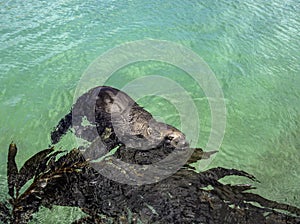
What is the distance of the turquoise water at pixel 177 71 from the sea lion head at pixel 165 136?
81cm

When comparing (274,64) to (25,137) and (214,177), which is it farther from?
(25,137)

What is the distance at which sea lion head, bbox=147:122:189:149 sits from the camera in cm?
272

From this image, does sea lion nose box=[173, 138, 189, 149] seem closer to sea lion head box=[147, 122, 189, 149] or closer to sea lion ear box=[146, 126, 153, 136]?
sea lion head box=[147, 122, 189, 149]

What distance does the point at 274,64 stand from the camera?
203 inches

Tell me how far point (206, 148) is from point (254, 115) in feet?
3.14

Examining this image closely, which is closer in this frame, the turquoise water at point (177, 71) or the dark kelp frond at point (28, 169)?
the dark kelp frond at point (28, 169)

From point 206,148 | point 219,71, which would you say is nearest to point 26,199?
point 206,148

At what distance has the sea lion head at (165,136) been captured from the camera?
2721mm

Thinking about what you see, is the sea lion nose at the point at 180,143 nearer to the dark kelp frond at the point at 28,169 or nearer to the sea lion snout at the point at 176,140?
the sea lion snout at the point at 176,140

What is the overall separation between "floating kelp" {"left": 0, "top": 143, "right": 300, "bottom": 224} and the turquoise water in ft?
0.77

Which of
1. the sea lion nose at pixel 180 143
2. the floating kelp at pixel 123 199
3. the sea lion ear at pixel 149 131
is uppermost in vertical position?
the sea lion ear at pixel 149 131

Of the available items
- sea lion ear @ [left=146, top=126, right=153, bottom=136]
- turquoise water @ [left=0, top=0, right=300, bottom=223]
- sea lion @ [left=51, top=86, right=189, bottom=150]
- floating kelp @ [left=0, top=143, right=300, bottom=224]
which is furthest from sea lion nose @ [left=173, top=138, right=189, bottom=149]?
turquoise water @ [left=0, top=0, right=300, bottom=223]

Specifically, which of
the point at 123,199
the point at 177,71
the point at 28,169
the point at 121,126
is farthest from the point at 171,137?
the point at 177,71

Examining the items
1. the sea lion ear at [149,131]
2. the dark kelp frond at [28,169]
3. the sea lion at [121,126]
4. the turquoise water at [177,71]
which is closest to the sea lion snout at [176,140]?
the sea lion at [121,126]
